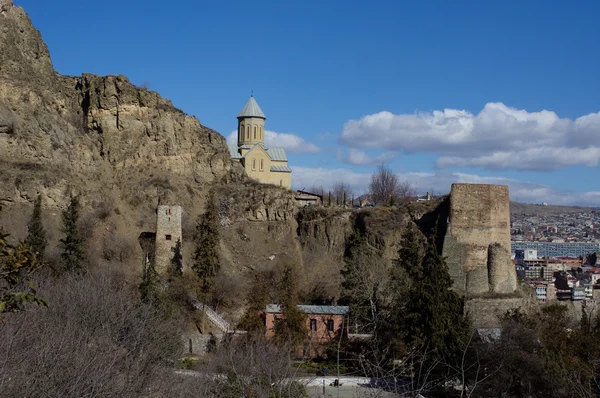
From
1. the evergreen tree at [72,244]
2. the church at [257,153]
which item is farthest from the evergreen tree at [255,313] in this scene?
the church at [257,153]

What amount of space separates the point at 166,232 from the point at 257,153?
18528mm

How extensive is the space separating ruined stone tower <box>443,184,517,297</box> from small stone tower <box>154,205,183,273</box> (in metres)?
13.4

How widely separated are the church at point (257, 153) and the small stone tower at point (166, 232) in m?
15.2

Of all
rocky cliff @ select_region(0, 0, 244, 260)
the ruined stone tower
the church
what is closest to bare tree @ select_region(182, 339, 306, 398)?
the ruined stone tower

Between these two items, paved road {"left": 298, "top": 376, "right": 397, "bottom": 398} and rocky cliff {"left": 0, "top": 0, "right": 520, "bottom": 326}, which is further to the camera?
rocky cliff {"left": 0, "top": 0, "right": 520, "bottom": 326}

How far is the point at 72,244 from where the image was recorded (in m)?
38.0

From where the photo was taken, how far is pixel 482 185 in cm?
4144

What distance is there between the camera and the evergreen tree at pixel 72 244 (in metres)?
37.5

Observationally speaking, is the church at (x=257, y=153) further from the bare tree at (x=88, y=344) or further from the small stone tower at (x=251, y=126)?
the bare tree at (x=88, y=344)

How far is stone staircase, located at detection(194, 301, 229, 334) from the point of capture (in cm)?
3712

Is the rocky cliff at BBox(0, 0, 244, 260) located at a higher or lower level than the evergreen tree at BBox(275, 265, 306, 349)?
higher

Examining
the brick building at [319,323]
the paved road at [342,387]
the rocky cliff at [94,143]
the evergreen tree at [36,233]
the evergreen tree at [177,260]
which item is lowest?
the paved road at [342,387]

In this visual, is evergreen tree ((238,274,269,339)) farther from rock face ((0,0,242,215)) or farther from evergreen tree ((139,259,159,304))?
rock face ((0,0,242,215))

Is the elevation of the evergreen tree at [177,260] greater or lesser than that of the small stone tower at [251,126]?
lesser
